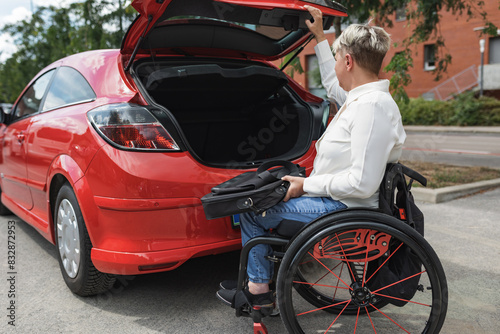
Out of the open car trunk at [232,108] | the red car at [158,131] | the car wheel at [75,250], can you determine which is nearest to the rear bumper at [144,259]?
the red car at [158,131]

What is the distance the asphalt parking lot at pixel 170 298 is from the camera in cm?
257

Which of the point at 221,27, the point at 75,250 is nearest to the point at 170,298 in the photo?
the point at 75,250

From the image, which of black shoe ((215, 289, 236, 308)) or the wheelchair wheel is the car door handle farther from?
the wheelchair wheel

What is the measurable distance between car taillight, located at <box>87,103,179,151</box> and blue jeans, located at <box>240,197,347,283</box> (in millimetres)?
619

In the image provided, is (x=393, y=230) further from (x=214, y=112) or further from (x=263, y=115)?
(x=214, y=112)

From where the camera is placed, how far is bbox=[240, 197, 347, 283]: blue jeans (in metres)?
2.25

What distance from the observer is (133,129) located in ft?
8.18

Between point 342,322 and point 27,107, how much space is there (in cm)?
333

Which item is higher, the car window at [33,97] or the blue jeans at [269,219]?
the car window at [33,97]

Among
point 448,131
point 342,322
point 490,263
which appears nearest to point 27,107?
point 342,322

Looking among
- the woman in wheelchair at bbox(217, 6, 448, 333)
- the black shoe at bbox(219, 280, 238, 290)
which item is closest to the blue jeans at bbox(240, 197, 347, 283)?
the woman in wheelchair at bbox(217, 6, 448, 333)

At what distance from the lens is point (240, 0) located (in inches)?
92.2

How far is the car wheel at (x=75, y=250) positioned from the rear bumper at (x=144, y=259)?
17 cm

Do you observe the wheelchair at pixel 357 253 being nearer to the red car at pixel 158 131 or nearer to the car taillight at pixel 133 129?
the red car at pixel 158 131
